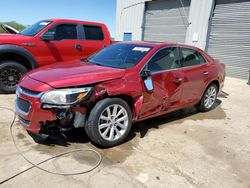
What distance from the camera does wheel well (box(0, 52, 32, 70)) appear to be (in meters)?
5.89

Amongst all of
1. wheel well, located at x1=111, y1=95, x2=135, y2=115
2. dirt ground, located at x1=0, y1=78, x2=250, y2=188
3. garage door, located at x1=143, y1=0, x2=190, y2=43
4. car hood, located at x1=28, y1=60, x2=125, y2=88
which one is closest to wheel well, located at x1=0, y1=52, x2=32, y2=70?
dirt ground, located at x1=0, y1=78, x2=250, y2=188

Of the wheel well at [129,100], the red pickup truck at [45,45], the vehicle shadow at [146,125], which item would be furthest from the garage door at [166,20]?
the wheel well at [129,100]

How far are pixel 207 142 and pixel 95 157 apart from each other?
194 cm

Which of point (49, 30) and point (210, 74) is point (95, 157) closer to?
point (210, 74)

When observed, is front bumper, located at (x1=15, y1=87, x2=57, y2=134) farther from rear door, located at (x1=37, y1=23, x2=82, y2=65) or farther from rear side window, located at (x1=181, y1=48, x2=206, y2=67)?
rear door, located at (x1=37, y1=23, x2=82, y2=65)

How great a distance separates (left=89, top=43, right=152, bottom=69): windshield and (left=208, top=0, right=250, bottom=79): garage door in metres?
7.49

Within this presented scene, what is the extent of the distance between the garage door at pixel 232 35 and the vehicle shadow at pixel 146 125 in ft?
14.3

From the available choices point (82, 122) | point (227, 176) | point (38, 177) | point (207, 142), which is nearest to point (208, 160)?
point (227, 176)

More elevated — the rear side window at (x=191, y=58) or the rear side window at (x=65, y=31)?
the rear side window at (x=65, y=31)

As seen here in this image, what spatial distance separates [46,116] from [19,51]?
342 centimetres

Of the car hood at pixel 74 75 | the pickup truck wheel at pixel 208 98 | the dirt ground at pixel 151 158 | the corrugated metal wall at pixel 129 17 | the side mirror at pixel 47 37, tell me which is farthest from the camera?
the corrugated metal wall at pixel 129 17

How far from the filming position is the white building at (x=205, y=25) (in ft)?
33.8

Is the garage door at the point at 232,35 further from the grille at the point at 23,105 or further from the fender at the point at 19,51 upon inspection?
the grille at the point at 23,105

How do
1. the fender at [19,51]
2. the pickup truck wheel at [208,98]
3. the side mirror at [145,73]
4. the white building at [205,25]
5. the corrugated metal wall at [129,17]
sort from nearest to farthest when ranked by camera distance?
the side mirror at [145,73], the pickup truck wheel at [208,98], the fender at [19,51], the white building at [205,25], the corrugated metal wall at [129,17]
